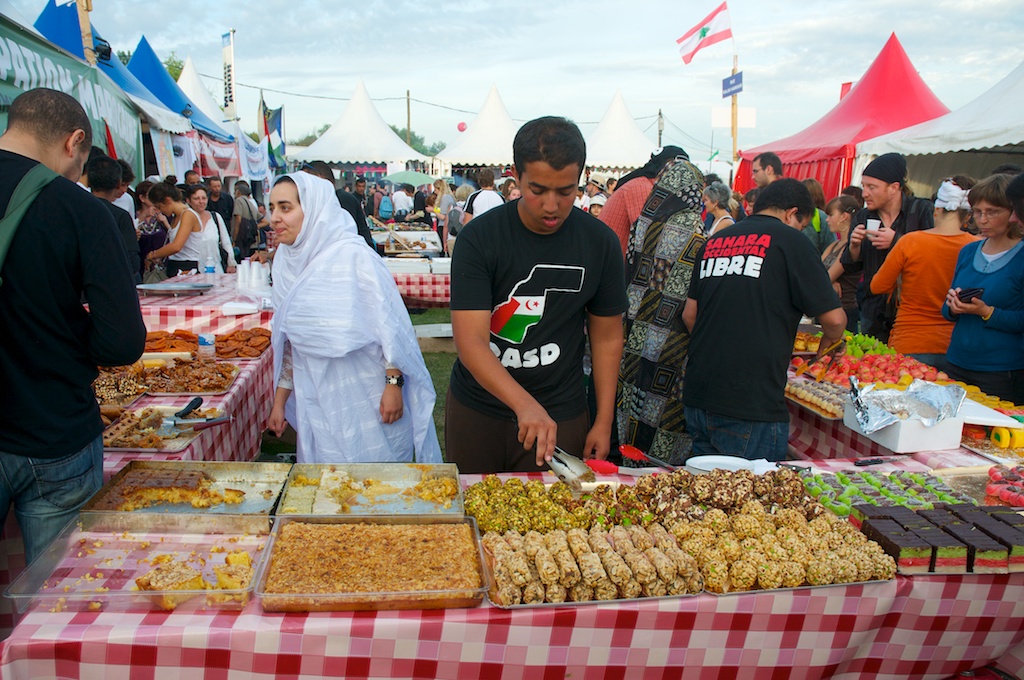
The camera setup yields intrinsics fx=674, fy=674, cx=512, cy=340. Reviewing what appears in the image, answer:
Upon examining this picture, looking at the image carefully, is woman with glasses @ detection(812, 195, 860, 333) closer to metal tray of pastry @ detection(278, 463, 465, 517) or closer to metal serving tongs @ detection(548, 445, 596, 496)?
metal serving tongs @ detection(548, 445, 596, 496)

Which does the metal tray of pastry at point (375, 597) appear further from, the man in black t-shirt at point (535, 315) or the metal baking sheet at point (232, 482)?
the man in black t-shirt at point (535, 315)

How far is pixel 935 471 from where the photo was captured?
2473mm

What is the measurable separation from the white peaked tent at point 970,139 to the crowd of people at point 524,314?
4.75m

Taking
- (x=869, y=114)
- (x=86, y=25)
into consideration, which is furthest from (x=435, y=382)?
(x=869, y=114)

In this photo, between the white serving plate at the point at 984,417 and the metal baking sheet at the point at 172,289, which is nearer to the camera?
the white serving plate at the point at 984,417

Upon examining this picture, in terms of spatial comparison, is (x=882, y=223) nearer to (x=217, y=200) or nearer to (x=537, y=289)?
(x=537, y=289)

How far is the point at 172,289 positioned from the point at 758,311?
4.23m

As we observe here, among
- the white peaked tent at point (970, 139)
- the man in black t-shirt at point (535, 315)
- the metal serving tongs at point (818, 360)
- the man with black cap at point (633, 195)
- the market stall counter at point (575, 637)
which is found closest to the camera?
the market stall counter at point (575, 637)

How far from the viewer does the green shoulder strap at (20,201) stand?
5.64ft

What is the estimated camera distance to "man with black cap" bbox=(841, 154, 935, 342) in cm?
492

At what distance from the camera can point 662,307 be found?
12.8ft

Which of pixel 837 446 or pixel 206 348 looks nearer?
pixel 837 446

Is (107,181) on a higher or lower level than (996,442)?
higher

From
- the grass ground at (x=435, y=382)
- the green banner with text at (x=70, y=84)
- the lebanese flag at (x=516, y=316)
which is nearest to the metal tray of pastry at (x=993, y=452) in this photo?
the lebanese flag at (x=516, y=316)
